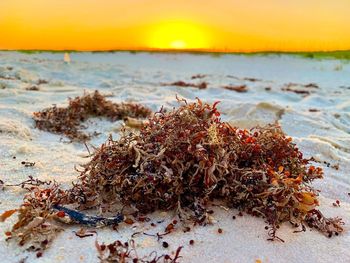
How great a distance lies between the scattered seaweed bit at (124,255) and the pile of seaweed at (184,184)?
0.27 metres

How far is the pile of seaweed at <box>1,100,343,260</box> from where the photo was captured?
2477 mm

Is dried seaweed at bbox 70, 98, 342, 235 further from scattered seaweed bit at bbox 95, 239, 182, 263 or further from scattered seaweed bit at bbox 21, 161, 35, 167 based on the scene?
scattered seaweed bit at bbox 21, 161, 35, 167

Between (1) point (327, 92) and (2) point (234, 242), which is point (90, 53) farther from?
(2) point (234, 242)

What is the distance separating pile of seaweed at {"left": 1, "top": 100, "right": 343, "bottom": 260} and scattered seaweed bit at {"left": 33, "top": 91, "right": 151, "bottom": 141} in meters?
2.22

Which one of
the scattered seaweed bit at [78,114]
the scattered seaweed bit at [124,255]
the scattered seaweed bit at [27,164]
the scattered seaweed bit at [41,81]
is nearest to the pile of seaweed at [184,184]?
the scattered seaweed bit at [124,255]

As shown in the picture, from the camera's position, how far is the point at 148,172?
2.54 metres

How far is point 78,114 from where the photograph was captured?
5.62 meters

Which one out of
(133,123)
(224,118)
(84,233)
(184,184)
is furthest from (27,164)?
(224,118)

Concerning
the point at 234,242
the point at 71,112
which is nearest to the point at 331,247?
the point at 234,242

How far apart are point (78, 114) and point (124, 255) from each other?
3749mm

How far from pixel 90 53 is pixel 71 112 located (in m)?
17.9

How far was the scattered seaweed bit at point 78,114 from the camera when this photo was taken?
16.5 feet

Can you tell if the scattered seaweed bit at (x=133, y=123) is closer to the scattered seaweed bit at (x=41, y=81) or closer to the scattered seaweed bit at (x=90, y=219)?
the scattered seaweed bit at (x=90, y=219)

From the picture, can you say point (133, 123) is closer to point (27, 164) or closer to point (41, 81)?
point (27, 164)
